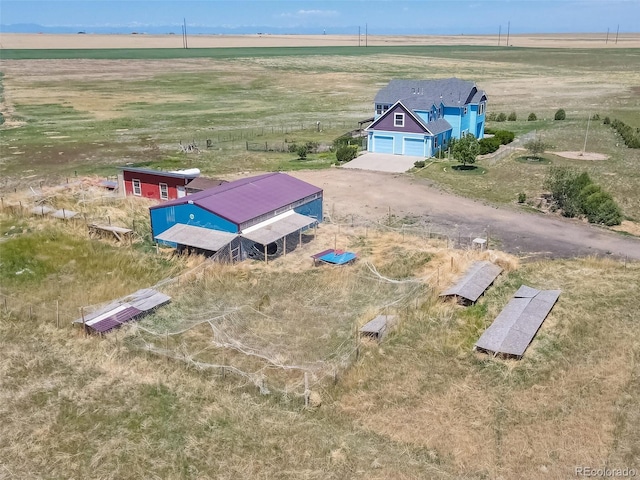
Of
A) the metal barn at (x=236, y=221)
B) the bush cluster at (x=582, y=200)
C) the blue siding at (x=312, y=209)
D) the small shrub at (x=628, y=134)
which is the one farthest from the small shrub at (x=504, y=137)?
the metal barn at (x=236, y=221)

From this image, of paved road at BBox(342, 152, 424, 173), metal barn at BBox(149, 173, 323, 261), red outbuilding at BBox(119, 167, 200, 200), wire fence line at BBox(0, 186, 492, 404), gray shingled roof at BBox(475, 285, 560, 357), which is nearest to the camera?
wire fence line at BBox(0, 186, 492, 404)

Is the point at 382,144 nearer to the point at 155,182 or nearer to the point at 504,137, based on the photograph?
the point at 504,137

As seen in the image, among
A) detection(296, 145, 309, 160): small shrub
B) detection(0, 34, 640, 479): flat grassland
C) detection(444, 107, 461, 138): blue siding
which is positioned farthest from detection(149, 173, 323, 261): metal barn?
detection(444, 107, 461, 138): blue siding

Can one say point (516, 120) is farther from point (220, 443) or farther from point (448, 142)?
point (220, 443)

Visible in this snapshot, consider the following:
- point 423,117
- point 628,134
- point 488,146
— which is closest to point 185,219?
point 423,117

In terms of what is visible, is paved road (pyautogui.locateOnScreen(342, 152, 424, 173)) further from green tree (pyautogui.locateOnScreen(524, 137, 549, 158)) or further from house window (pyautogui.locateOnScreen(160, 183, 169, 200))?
house window (pyautogui.locateOnScreen(160, 183, 169, 200))

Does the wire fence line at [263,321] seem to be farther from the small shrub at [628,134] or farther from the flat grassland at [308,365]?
the small shrub at [628,134]

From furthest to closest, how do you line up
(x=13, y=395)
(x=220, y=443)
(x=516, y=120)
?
(x=516, y=120) → (x=13, y=395) → (x=220, y=443)

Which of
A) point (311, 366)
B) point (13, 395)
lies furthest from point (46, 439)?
point (311, 366)
